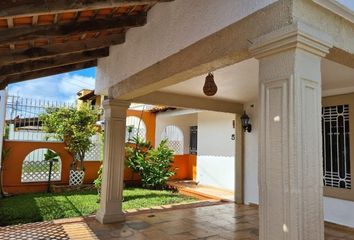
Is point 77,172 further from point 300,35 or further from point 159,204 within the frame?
point 300,35

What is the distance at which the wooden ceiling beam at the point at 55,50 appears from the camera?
467 cm

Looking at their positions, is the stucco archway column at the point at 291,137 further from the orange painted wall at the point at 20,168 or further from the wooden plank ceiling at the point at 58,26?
the orange painted wall at the point at 20,168

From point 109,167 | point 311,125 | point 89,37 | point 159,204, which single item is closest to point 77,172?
point 159,204

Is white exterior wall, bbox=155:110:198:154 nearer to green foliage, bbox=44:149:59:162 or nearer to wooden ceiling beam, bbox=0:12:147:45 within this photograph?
green foliage, bbox=44:149:59:162

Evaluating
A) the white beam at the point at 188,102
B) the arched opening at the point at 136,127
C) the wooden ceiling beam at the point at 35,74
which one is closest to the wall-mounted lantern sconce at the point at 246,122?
the white beam at the point at 188,102

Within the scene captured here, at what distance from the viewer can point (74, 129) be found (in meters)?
10.8

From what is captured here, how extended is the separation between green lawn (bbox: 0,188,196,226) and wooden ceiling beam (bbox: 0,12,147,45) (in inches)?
182

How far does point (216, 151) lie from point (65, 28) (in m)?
8.88

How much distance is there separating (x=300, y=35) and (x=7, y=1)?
294cm

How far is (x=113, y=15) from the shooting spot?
4492 mm

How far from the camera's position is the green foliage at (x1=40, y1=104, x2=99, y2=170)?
423 inches

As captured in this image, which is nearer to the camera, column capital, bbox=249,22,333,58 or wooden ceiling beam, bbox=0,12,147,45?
column capital, bbox=249,22,333,58

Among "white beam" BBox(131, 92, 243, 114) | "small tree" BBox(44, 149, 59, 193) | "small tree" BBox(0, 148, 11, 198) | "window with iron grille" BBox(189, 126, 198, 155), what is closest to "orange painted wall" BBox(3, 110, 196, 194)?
"small tree" BBox(0, 148, 11, 198)

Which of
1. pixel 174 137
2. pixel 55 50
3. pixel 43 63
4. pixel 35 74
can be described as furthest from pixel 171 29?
pixel 174 137
